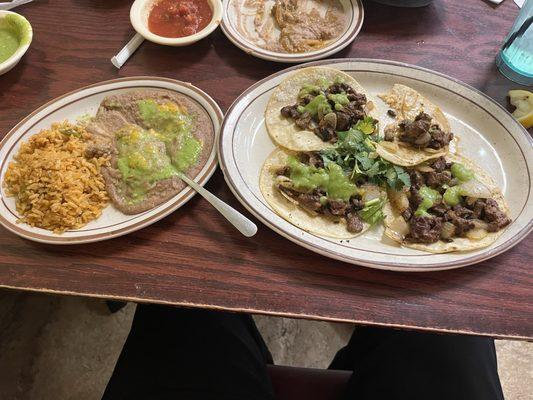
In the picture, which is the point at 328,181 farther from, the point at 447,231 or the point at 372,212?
the point at 447,231

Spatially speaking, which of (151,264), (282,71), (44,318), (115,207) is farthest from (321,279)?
(44,318)

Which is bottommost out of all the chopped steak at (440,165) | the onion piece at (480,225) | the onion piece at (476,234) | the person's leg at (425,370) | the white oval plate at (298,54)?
the person's leg at (425,370)

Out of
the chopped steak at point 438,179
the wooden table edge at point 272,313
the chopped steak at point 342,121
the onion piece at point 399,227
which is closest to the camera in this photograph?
the wooden table edge at point 272,313

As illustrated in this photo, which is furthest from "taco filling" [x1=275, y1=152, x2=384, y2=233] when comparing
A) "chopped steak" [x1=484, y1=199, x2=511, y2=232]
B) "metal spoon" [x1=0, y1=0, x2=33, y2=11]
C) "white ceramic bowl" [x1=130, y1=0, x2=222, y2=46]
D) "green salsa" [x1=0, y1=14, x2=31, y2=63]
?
"metal spoon" [x1=0, y1=0, x2=33, y2=11]

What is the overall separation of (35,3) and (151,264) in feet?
6.82

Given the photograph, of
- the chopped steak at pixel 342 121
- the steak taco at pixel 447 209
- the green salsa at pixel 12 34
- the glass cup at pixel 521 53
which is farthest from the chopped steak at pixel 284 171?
the green salsa at pixel 12 34

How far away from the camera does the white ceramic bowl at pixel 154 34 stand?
7.82ft

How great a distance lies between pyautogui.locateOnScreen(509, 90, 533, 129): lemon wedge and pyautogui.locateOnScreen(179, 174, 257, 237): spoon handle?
4.63ft

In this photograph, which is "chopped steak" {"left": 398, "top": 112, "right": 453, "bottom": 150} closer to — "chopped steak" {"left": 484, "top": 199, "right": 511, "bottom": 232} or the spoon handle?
"chopped steak" {"left": 484, "top": 199, "right": 511, "bottom": 232}

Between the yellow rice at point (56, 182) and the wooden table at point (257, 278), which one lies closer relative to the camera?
the wooden table at point (257, 278)

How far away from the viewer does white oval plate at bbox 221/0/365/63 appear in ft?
7.64

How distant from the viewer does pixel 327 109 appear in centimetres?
213

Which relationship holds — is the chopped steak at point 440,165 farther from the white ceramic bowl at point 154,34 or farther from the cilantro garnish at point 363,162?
the white ceramic bowl at point 154,34

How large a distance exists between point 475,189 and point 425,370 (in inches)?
33.9
